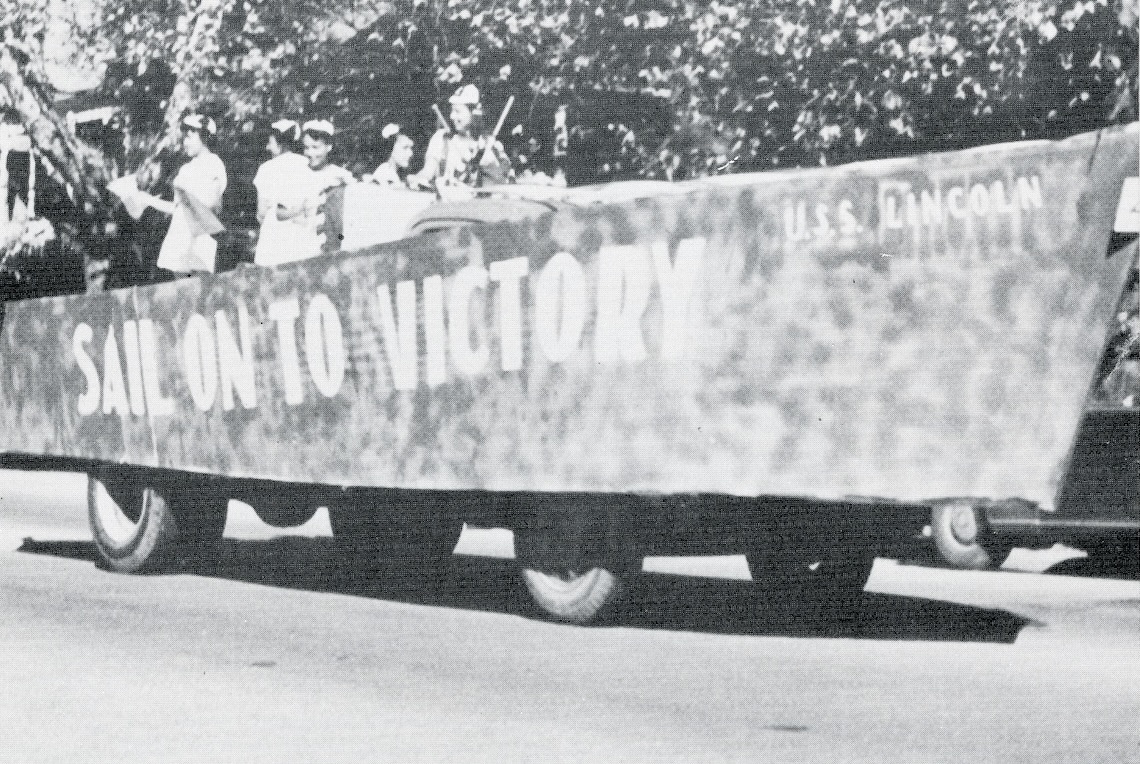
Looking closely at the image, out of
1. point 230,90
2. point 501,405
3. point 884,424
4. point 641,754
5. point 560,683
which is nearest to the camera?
point 641,754

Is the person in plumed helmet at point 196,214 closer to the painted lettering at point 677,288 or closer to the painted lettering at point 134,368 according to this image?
the painted lettering at point 134,368

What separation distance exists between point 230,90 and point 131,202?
9800 millimetres

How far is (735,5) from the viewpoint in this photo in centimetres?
2227

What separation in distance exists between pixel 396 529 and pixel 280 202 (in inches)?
81.0

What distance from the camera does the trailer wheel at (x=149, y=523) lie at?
1422 cm

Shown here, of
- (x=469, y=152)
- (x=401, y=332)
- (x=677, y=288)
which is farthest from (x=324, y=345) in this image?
(x=677, y=288)

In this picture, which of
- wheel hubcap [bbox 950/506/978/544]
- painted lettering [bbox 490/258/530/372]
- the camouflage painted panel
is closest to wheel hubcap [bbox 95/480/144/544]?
the camouflage painted panel

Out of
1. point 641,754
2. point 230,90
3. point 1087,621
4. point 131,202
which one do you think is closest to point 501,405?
point 1087,621

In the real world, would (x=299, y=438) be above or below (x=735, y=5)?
below

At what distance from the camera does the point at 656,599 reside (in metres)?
12.8

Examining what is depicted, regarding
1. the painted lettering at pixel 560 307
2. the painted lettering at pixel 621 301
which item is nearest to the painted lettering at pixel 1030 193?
the painted lettering at pixel 621 301

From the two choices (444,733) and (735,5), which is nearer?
(444,733)

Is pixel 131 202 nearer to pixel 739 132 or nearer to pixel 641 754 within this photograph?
pixel 739 132

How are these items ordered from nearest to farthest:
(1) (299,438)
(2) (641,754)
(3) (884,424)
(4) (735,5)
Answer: (2) (641,754) → (3) (884,424) → (1) (299,438) → (4) (735,5)
